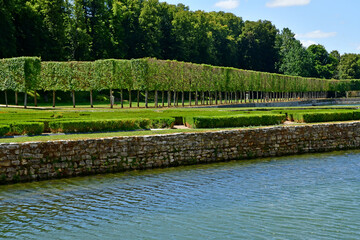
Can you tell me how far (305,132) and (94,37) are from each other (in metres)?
58.4

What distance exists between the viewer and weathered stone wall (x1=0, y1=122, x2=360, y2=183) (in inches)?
586

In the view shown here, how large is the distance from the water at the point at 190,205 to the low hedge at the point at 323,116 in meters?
9.69

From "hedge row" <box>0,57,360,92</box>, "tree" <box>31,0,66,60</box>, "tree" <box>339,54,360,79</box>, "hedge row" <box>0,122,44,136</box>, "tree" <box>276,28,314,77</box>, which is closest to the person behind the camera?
"hedge row" <box>0,122,44,136</box>

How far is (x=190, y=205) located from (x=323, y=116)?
17424 mm

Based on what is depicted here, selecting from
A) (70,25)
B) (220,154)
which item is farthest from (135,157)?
(70,25)

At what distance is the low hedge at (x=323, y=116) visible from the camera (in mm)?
26686

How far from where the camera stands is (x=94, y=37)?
74375mm

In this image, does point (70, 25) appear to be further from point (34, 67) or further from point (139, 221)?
point (139, 221)

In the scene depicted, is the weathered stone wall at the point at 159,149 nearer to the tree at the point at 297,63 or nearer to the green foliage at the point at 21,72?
the green foliage at the point at 21,72

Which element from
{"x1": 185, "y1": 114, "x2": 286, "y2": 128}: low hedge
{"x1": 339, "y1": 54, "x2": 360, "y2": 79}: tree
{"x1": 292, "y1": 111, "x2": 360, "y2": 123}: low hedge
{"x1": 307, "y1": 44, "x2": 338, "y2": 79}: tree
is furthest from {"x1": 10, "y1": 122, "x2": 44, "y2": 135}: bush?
{"x1": 339, "y1": 54, "x2": 360, "y2": 79}: tree

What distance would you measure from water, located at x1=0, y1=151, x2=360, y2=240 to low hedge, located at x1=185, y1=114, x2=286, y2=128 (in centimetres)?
590

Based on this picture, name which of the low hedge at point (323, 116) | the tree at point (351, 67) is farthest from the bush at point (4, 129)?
the tree at point (351, 67)

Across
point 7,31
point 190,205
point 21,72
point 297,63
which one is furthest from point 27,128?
point 297,63

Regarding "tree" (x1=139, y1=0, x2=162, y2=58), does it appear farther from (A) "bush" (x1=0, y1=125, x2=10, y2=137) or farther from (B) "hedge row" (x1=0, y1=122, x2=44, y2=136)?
(A) "bush" (x1=0, y1=125, x2=10, y2=137)
